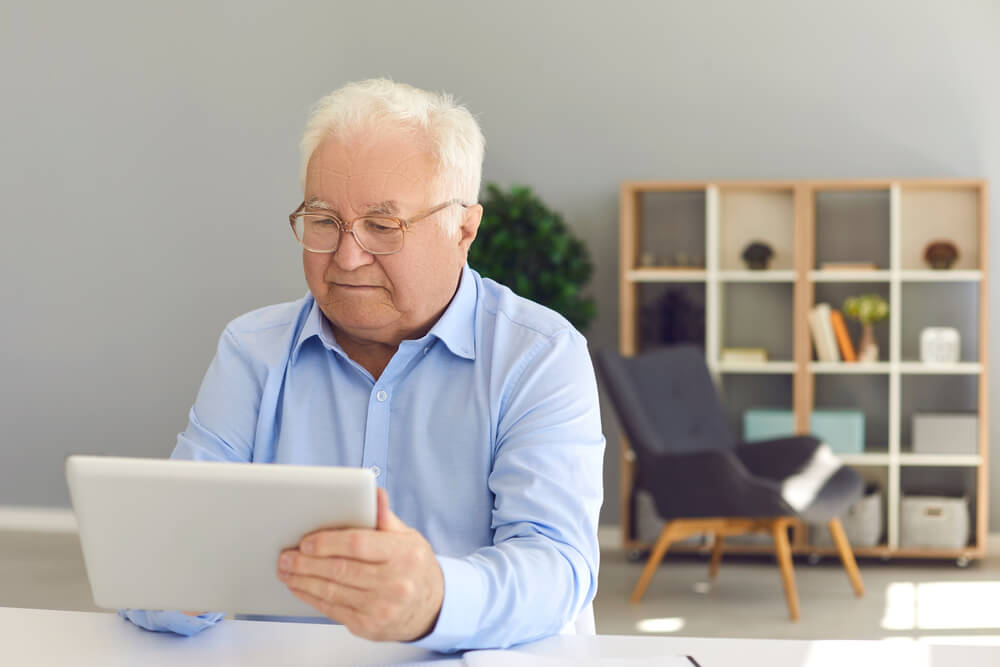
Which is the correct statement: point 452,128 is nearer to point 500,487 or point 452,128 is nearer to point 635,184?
point 500,487

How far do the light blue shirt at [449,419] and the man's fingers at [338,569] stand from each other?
0.28 metres

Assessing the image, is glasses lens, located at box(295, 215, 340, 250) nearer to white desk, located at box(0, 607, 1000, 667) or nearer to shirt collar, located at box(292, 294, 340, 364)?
shirt collar, located at box(292, 294, 340, 364)

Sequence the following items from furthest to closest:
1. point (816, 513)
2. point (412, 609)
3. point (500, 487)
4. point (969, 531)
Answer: point (969, 531)
point (816, 513)
point (500, 487)
point (412, 609)

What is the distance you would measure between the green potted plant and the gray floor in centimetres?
119

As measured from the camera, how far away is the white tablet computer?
101cm

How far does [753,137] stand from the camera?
514cm

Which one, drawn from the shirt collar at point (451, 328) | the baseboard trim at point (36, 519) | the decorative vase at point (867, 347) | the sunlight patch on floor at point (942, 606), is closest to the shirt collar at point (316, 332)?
the shirt collar at point (451, 328)

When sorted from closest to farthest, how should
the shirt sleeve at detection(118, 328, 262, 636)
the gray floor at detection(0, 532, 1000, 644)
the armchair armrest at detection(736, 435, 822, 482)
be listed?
the shirt sleeve at detection(118, 328, 262, 636), the gray floor at detection(0, 532, 1000, 644), the armchair armrest at detection(736, 435, 822, 482)

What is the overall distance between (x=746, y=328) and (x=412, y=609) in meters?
4.31

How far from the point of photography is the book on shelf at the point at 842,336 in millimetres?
4816

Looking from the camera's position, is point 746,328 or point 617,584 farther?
point 746,328

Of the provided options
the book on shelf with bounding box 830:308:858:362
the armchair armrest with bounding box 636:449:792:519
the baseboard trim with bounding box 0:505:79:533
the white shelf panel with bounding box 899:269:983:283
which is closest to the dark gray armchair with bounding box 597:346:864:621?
the armchair armrest with bounding box 636:449:792:519

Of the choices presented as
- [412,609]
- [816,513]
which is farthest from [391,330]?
[816,513]

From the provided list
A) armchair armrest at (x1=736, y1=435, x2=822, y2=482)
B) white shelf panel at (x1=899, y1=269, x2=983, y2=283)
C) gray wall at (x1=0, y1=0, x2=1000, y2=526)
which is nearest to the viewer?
armchair armrest at (x1=736, y1=435, x2=822, y2=482)
